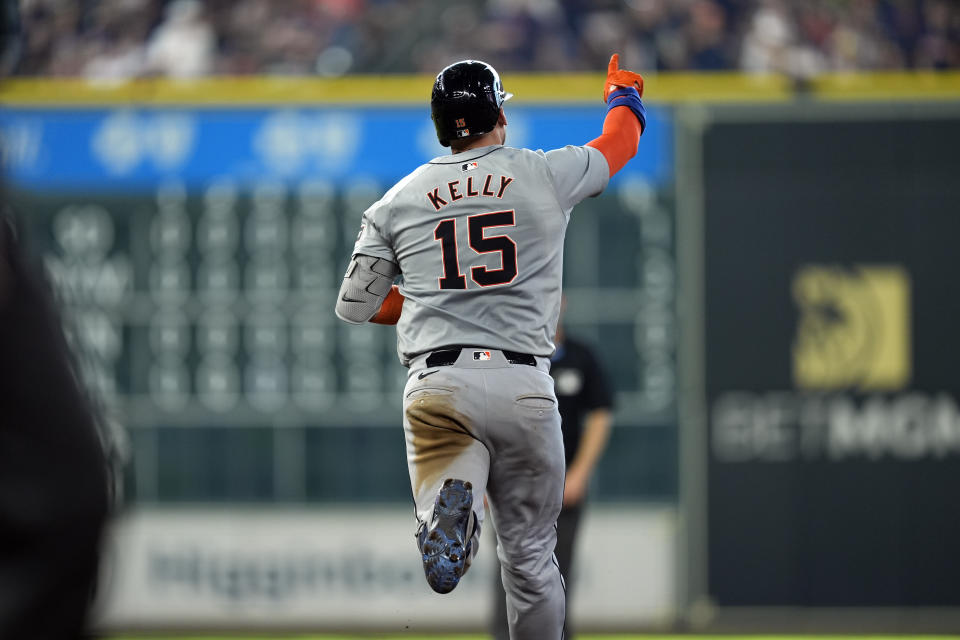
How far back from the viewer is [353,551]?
9773mm

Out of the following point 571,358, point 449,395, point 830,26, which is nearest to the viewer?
point 449,395

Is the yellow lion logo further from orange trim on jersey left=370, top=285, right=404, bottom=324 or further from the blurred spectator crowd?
orange trim on jersey left=370, top=285, right=404, bottom=324

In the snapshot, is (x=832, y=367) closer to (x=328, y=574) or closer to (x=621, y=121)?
(x=328, y=574)

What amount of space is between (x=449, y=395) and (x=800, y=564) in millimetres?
6095

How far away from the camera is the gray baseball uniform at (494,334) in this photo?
13.2 ft

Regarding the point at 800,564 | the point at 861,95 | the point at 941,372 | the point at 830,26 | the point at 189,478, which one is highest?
the point at 830,26

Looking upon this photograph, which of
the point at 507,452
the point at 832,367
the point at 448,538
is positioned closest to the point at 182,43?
the point at 832,367

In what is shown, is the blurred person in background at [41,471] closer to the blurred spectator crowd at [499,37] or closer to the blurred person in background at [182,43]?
the blurred spectator crowd at [499,37]

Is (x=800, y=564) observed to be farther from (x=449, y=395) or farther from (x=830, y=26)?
(x=449, y=395)

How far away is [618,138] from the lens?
4.33 metres

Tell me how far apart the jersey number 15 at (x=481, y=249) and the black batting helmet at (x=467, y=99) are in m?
0.32

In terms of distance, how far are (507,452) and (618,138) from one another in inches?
41.9

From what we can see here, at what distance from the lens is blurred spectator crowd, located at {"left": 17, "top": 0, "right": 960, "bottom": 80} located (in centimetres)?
1005

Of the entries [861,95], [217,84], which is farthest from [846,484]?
[217,84]
